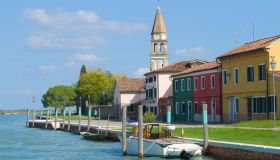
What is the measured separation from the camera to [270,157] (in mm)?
25750

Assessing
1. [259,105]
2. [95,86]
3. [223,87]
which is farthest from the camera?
[95,86]

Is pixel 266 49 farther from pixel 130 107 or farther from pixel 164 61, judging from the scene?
pixel 164 61

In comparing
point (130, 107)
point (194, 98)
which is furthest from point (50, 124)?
point (194, 98)

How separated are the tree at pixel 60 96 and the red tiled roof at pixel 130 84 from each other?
39443 mm

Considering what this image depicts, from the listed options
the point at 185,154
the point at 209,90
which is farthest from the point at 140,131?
the point at 209,90

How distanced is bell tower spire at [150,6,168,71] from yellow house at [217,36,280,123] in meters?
51.7

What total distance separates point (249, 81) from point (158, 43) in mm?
58827

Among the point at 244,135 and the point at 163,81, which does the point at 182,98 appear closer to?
the point at 163,81

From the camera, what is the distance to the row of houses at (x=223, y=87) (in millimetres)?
49781

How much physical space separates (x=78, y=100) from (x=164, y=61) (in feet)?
95.8

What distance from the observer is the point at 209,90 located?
62031mm

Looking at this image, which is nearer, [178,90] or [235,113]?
[235,113]

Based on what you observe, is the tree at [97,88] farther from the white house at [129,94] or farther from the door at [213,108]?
the door at [213,108]

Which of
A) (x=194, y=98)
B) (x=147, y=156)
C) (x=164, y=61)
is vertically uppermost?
(x=164, y=61)
